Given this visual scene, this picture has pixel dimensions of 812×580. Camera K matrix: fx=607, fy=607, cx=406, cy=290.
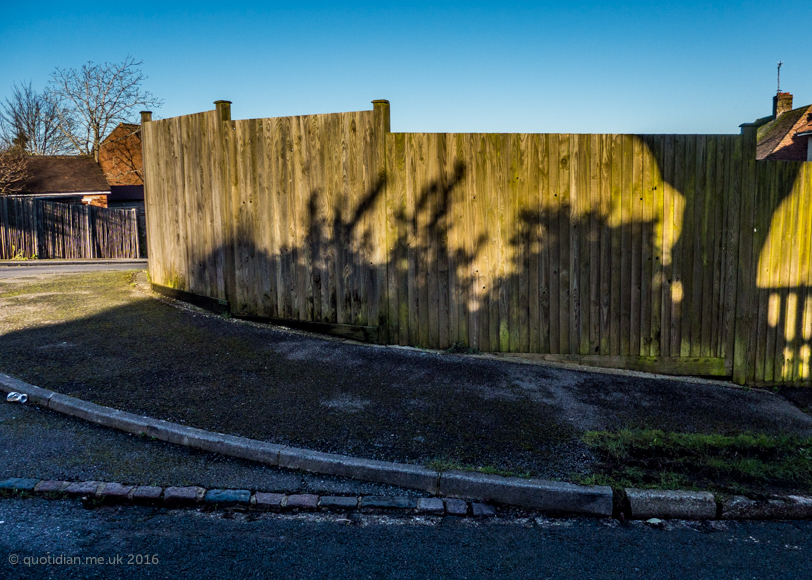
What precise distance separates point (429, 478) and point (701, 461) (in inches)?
77.8

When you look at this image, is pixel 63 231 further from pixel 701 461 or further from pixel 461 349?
pixel 701 461

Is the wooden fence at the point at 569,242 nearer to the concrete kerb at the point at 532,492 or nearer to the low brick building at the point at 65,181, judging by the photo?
the concrete kerb at the point at 532,492

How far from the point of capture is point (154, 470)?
391cm

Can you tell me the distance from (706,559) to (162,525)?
2910 millimetres

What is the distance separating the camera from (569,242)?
6637mm

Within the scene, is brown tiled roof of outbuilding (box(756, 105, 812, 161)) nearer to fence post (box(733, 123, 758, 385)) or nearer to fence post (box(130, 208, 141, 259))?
fence post (box(733, 123, 758, 385))

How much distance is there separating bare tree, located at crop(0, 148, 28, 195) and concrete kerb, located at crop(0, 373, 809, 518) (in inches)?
1077

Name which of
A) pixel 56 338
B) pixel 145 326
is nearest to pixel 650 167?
pixel 145 326

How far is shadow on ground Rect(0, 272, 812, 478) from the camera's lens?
440cm

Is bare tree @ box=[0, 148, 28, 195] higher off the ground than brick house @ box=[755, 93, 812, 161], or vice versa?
brick house @ box=[755, 93, 812, 161]

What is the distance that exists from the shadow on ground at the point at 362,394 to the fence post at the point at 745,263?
0.46 m

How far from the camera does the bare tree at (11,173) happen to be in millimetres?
26375

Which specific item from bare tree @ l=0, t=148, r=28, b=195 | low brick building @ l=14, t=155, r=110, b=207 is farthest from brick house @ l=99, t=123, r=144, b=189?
bare tree @ l=0, t=148, r=28, b=195

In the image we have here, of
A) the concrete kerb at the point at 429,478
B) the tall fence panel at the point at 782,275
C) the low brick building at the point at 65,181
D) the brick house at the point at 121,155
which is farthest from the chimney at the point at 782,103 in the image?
the concrete kerb at the point at 429,478
